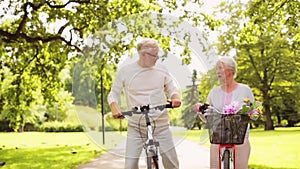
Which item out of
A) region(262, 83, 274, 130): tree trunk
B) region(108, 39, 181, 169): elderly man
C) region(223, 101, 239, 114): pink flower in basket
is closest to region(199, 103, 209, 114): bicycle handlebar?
region(223, 101, 239, 114): pink flower in basket

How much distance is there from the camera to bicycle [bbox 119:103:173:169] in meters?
4.27

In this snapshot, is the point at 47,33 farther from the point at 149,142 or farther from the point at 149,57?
the point at 149,142

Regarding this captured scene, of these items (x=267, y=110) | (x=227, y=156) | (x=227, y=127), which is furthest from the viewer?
(x=267, y=110)

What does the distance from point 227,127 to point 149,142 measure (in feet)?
2.99

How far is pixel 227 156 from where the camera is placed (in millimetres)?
5145

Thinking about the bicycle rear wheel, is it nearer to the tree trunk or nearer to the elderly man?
the elderly man

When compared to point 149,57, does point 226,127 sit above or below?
below

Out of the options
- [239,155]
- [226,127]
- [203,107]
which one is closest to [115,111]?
[203,107]

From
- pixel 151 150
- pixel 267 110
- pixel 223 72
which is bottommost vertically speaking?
pixel 151 150

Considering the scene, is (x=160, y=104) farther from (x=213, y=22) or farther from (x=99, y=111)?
(x=213, y=22)

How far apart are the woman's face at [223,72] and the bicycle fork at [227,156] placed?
23.4 inches

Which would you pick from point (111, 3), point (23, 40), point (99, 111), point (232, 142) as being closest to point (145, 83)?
point (99, 111)

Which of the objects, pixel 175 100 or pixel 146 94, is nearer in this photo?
pixel 175 100

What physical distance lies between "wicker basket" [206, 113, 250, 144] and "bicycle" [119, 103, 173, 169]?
0.76 meters
